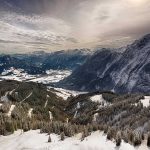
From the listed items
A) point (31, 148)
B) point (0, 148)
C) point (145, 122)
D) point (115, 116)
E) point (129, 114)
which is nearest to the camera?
point (31, 148)

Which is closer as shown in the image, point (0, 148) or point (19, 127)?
point (0, 148)

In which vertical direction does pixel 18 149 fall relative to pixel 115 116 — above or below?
above

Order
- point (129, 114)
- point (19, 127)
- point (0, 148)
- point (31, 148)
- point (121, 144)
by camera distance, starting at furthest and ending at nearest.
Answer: point (129, 114), point (19, 127), point (0, 148), point (31, 148), point (121, 144)

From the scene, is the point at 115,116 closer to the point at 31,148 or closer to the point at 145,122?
the point at 145,122

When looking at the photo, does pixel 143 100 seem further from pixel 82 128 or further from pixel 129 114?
pixel 82 128

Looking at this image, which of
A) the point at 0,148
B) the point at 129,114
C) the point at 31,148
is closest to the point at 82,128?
the point at 31,148

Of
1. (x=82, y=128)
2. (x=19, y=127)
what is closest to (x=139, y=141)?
(x=82, y=128)
